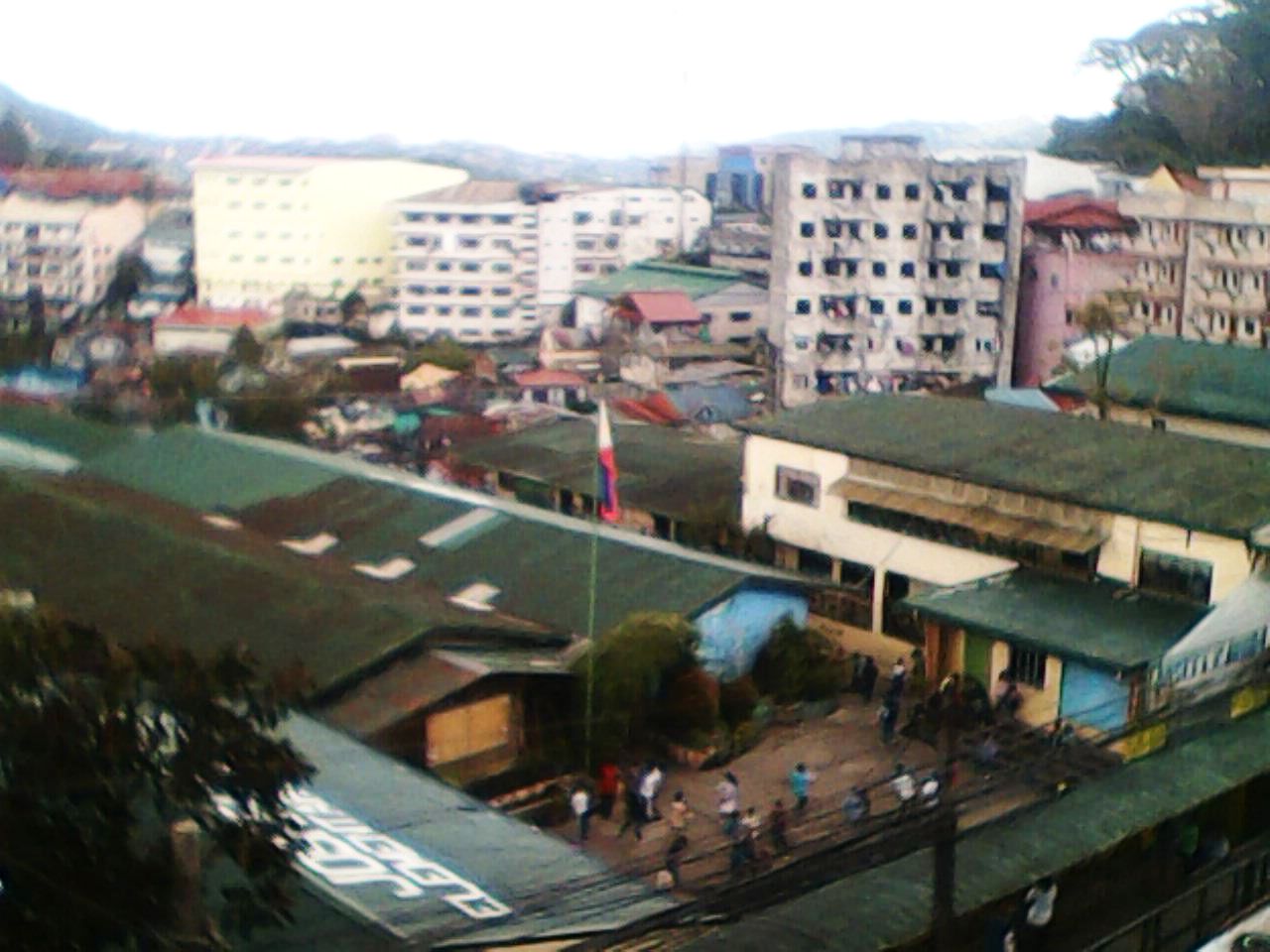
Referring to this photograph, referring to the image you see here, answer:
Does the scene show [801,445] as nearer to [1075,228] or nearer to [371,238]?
[371,238]

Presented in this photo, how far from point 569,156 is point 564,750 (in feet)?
5.19

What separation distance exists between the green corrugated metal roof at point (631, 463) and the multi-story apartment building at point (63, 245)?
203 centimetres

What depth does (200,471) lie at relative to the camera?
11.0ft

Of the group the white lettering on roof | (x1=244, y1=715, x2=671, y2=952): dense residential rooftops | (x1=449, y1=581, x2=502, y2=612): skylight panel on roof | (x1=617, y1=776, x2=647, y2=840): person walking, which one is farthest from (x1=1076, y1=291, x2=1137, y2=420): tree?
the white lettering on roof

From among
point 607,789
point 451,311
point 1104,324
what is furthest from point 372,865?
point 1104,324

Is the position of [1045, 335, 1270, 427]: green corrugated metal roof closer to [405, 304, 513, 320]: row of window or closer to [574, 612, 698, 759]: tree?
[405, 304, 513, 320]: row of window

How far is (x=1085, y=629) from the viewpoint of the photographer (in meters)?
3.60

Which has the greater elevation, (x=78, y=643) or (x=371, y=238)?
(x=371, y=238)

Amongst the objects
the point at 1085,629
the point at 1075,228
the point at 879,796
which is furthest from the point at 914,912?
the point at 1075,228

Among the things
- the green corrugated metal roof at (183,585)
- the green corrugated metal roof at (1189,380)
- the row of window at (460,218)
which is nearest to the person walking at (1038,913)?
the green corrugated metal roof at (183,585)

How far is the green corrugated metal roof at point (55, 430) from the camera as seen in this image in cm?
301

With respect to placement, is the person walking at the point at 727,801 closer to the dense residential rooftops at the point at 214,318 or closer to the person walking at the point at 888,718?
→ the person walking at the point at 888,718

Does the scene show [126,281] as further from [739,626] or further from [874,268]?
[874,268]

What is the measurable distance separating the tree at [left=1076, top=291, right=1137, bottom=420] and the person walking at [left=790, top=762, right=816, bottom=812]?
3053mm
